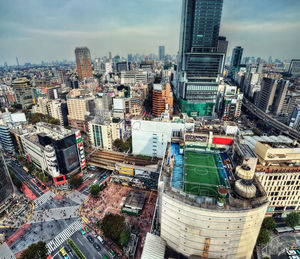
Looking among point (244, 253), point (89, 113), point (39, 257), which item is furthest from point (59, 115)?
point (244, 253)

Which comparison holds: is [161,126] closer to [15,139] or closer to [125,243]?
[125,243]

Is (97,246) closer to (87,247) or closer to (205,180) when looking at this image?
(87,247)

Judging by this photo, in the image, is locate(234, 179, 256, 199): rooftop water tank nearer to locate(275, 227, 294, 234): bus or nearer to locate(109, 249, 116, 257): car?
locate(275, 227, 294, 234): bus

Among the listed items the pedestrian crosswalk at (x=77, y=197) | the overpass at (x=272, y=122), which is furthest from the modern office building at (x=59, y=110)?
the overpass at (x=272, y=122)

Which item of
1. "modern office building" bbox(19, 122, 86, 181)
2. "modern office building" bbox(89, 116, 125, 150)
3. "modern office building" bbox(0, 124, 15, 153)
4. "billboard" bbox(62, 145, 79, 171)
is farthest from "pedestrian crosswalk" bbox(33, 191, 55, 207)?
"modern office building" bbox(0, 124, 15, 153)

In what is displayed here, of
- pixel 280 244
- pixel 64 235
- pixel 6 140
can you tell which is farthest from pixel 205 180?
pixel 6 140
